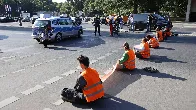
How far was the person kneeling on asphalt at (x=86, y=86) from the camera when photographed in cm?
592

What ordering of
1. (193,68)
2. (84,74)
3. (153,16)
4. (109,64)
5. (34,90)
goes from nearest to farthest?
1. (84,74)
2. (34,90)
3. (193,68)
4. (109,64)
5. (153,16)

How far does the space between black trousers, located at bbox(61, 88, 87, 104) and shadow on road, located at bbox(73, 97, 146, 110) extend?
128mm

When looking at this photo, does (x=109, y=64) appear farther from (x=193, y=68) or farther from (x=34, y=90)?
(x=34, y=90)

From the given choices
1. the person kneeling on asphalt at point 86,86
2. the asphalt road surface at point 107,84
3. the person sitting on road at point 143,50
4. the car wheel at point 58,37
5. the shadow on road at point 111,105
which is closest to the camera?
the person kneeling on asphalt at point 86,86

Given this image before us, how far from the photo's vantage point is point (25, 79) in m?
8.54

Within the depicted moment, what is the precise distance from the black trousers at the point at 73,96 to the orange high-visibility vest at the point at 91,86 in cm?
16

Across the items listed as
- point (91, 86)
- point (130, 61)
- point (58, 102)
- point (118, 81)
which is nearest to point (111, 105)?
point (91, 86)

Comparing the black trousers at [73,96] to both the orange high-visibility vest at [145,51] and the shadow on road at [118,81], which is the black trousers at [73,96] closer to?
the shadow on road at [118,81]

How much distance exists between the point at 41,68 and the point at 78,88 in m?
4.47

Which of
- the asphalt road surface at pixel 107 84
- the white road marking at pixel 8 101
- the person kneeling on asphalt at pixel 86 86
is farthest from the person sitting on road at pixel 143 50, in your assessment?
the white road marking at pixel 8 101

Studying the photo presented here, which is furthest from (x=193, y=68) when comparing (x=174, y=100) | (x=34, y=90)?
(x=34, y=90)

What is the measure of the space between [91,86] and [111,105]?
2.42ft

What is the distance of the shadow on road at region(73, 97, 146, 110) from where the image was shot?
19.9 feet

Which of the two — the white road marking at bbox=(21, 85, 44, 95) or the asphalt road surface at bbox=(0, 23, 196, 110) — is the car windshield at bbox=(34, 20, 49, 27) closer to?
the asphalt road surface at bbox=(0, 23, 196, 110)
